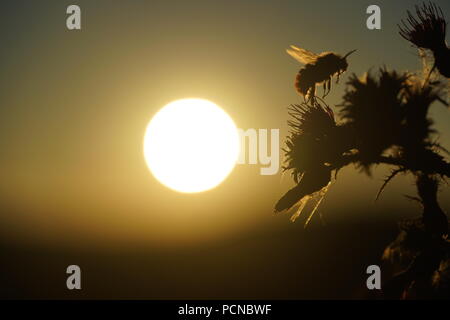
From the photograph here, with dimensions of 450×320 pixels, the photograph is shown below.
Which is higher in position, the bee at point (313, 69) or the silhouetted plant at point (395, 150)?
the bee at point (313, 69)

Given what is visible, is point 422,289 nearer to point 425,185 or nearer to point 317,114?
point 425,185

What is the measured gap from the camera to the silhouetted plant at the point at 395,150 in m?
4.38

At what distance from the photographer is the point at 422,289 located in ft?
16.3

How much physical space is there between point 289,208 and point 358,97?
3.52ft

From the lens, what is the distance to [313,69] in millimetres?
5246

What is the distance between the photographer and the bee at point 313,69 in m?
5.22

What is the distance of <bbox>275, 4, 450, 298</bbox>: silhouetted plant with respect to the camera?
4375 millimetres

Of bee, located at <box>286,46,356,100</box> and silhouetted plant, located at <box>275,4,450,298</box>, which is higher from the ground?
bee, located at <box>286,46,356,100</box>

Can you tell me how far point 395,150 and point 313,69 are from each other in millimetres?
1168

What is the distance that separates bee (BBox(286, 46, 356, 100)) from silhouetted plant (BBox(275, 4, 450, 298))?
7.0 inches

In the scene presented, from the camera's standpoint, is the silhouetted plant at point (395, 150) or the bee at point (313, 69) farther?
the bee at point (313, 69)

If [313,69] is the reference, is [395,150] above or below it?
below

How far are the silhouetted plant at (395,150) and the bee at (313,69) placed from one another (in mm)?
177
